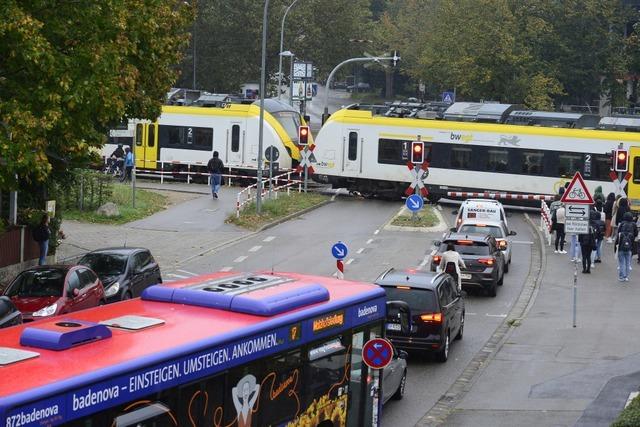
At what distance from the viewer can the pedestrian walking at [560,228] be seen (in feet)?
112

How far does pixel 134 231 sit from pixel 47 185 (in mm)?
7726

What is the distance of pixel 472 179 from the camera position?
46.0m

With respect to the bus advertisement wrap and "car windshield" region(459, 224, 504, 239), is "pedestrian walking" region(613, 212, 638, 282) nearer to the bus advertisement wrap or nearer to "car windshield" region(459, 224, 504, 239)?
"car windshield" region(459, 224, 504, 239)

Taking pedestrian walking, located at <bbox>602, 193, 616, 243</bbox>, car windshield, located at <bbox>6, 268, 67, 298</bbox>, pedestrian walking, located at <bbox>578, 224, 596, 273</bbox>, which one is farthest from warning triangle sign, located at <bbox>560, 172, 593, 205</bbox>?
pedestrian walking, located at <bbox>602, 193, 616, 243</bbox>

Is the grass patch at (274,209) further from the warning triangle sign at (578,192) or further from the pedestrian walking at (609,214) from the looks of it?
the warning triangle sign at (578,192)

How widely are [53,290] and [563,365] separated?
903cm

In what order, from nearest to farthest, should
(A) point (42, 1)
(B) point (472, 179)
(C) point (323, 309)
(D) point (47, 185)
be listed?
1. (C) point (323, 309)
2. (A) point (42, 1)
3. (D) point (47, 185)
4. (B) point (472, 179)

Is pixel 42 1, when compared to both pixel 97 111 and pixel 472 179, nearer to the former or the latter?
pixel 97 111

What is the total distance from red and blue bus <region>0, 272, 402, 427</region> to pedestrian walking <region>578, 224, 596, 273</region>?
1753 centimetres

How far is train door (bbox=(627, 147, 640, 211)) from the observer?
42969 mm

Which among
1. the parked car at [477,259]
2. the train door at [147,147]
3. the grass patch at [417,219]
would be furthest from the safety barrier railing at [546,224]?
the train door at [147,147]

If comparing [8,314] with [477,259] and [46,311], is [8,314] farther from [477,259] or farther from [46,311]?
[477,259]

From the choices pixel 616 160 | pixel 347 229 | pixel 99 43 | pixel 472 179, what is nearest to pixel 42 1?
pixel 99 43

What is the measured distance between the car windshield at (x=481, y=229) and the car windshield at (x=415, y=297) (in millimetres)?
11229
